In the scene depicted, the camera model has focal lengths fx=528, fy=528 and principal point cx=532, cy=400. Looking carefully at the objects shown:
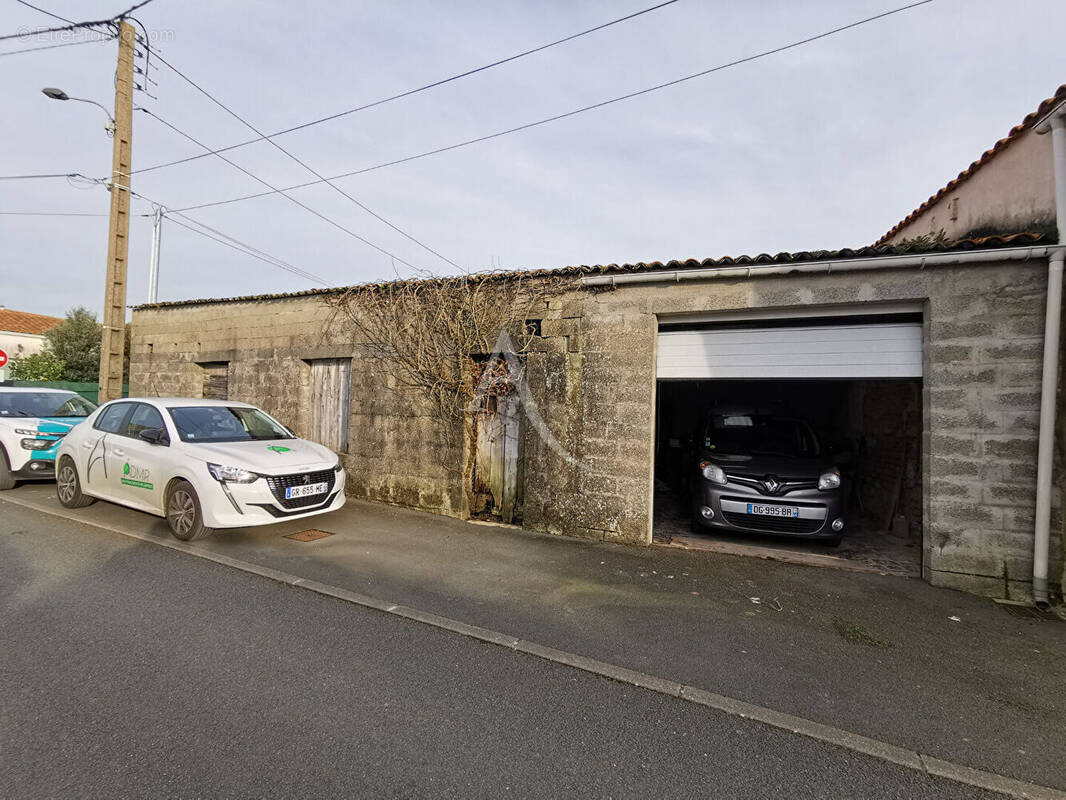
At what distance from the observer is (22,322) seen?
34188 millimetres

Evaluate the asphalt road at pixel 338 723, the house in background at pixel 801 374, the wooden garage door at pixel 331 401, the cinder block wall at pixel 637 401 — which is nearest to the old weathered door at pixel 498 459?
the house in background at pixel 801 374

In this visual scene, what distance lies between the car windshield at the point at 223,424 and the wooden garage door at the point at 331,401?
1.84 m

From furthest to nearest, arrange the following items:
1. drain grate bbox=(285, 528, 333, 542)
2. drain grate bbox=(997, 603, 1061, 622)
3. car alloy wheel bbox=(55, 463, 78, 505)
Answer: car alloy wheel bbox=(55, 463, 78, 505)
drain grate bbox=(285, 528, 333, 542)
drain grate bbox=(997, 603, 1061, 622)

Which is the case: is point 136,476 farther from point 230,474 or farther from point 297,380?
point 297,380

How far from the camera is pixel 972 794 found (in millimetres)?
2393

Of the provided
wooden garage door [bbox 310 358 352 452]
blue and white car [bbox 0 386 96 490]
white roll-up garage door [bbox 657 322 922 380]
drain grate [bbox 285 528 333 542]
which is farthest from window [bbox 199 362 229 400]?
white roll-up garage door [bbox 657 322 922 380]

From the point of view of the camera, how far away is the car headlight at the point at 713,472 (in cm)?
639

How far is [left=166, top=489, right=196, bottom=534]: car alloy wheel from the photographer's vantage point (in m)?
5.62

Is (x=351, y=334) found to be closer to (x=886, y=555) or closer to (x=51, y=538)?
(x=51, y=538)

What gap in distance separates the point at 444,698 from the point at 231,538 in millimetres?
4214

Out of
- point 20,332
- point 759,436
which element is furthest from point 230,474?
point 20,332

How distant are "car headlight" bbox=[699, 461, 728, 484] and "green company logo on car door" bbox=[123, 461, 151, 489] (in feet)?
21.3

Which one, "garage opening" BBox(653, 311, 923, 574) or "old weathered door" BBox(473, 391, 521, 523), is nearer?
"garage opening" BBox(653, 311, 923, 574)

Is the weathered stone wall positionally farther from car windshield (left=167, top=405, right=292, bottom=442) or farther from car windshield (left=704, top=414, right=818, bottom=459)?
car windshield (left=704, top=414, right=818, bottom=459)
